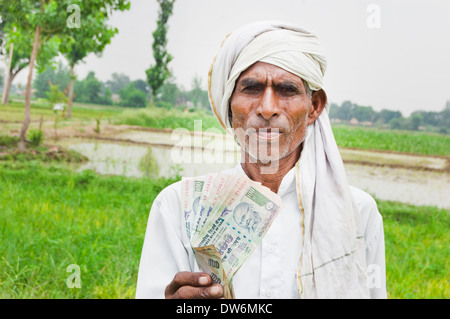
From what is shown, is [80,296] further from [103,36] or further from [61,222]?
[103,36]

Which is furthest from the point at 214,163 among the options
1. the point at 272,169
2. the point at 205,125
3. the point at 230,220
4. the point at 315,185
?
the point at 230,220

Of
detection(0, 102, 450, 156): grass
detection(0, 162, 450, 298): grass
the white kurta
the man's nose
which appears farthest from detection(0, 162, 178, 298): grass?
the man's nose

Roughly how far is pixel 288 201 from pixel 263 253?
248mm

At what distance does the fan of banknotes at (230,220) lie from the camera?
1.63 metres

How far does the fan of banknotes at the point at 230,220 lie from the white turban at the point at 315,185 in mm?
192

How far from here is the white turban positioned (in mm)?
1727

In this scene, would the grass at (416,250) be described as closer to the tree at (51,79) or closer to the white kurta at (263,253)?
the white kurta at (263,253)

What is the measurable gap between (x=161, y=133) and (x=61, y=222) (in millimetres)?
2709

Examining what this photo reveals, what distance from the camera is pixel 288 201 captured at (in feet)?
6.19

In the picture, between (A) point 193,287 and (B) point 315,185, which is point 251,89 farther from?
(A) point 193,287

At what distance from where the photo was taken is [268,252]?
1778mm

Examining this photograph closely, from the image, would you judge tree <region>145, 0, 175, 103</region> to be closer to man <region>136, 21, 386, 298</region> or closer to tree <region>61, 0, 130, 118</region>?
A: tree <region>61, 0, 130, 118</region>

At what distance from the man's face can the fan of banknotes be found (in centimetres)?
17
